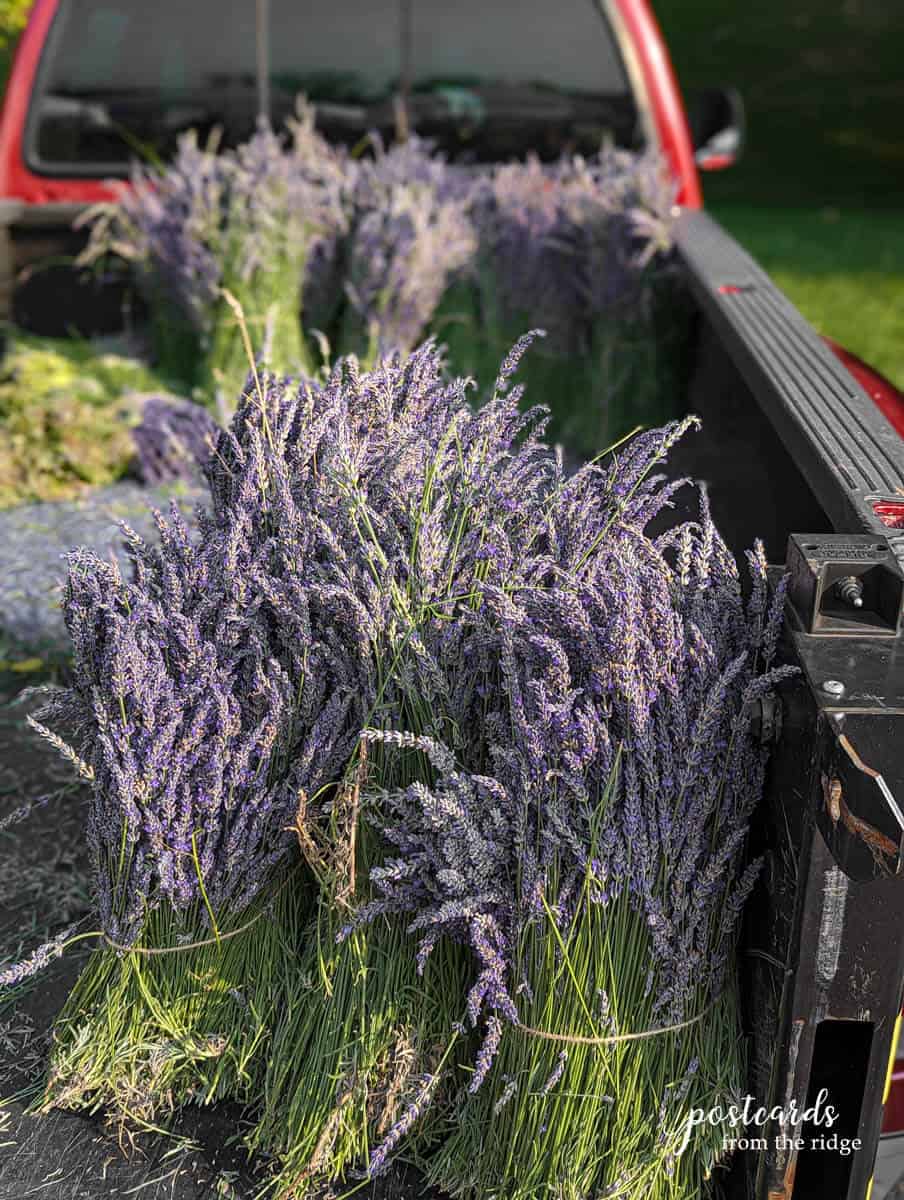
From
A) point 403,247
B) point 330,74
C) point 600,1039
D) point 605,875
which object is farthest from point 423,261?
point 600,1039

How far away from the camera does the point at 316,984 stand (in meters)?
1.90

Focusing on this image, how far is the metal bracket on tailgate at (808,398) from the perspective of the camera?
1.86 meters

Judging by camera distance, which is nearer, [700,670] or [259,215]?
[700,670]

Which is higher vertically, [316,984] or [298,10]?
[298,10]

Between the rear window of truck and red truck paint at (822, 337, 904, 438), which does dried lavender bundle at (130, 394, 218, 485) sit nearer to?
the rear window of truck

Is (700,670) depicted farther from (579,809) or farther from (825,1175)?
(825,1175)

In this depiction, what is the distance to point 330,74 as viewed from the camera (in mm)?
4586

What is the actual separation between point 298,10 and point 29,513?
2.02m

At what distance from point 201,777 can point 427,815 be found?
37 cm

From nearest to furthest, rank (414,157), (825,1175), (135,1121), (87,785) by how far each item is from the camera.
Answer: (825,1175)
(135,1121)
(87,785)
(414,157)

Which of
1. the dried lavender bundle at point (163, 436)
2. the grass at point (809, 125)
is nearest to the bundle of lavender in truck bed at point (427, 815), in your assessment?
the dried lavender bundle at point (163, 436)

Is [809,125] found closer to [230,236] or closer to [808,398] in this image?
[230,236]

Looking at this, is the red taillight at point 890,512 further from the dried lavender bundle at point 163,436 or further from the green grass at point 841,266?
the green grass at point 841,266

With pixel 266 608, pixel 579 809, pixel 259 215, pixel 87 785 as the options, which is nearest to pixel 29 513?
pixel 259 215
